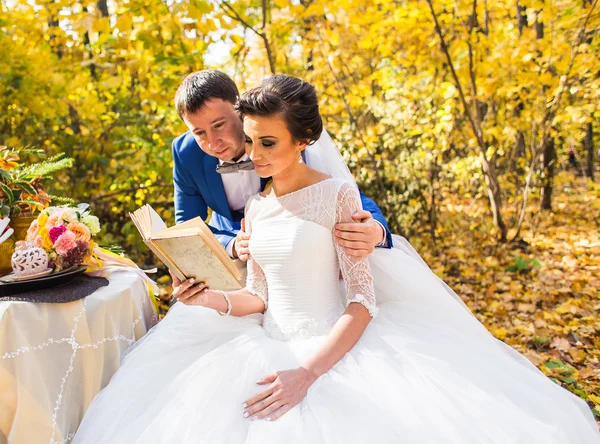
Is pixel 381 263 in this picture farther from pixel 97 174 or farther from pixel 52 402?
pixel 97 174

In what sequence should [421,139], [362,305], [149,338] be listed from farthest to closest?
[421,139] < [149,338] < [362,305]

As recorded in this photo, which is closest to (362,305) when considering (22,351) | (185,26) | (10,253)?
(22,351)

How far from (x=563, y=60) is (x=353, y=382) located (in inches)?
180

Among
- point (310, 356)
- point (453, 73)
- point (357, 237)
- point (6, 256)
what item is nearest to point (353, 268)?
point (357, 237)

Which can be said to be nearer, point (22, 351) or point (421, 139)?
point (22, 351)

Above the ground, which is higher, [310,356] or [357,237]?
[357,237]

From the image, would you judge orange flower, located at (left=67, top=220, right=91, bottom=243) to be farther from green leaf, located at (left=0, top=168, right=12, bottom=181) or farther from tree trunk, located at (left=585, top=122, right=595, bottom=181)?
tree trunk, located at (left=585, top=122, right=595, bottom=181)

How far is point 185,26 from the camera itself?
370 centimetres

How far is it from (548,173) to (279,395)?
7105 millimetres

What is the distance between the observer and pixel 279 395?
1.41 metres

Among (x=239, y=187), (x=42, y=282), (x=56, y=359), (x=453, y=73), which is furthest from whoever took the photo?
(x=453, y=73)

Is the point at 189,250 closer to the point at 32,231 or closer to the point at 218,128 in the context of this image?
the point at 218,128

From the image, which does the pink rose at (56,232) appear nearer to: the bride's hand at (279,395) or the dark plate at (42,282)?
the dark plate at (42,282)

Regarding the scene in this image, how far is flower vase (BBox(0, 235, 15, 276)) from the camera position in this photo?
1959 mm
